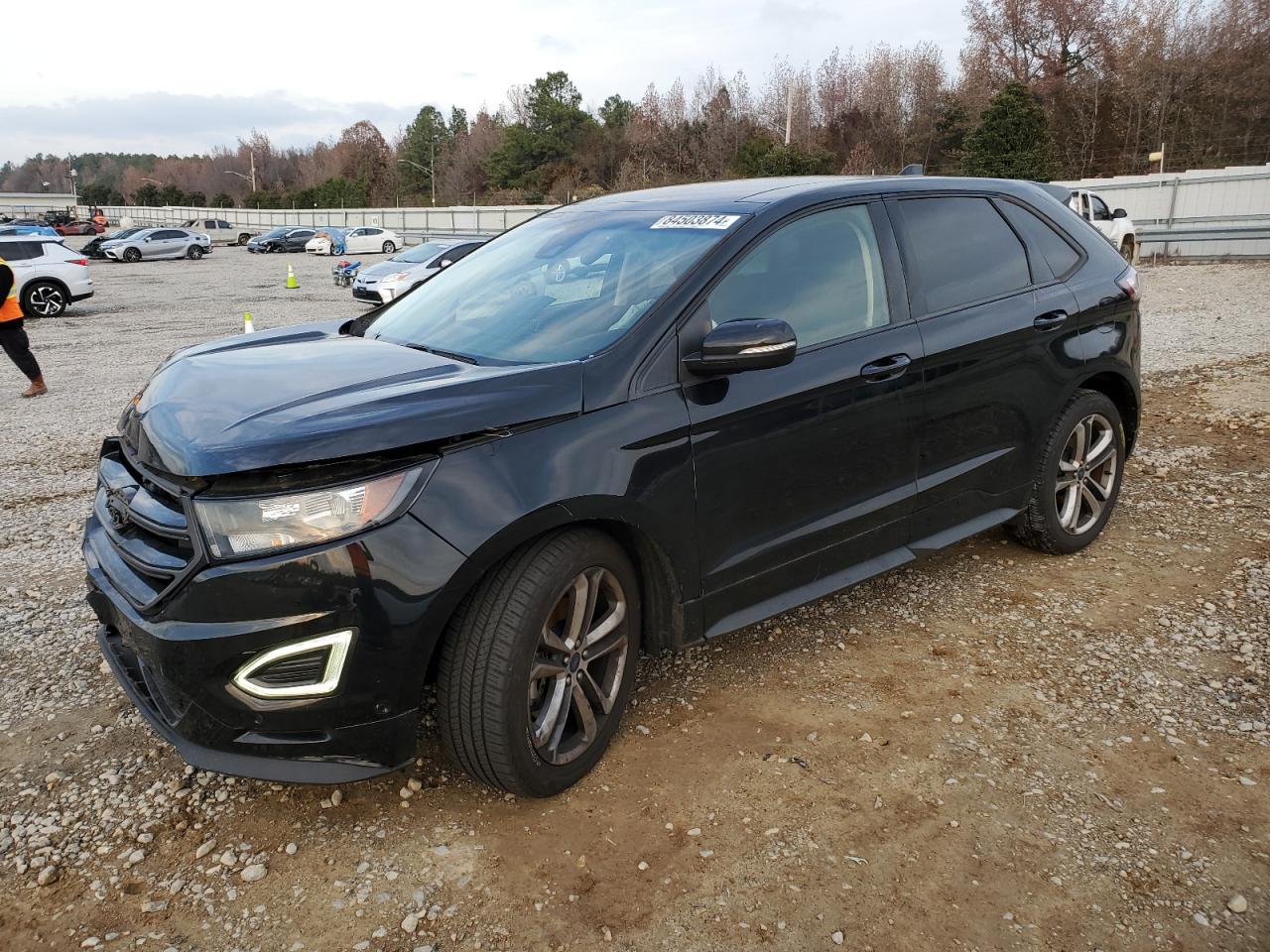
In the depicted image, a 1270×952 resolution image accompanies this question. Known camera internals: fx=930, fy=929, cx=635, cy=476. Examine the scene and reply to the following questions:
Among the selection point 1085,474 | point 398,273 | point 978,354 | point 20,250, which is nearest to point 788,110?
point 398,273

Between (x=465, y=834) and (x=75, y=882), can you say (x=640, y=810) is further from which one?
(x=75, y=882)

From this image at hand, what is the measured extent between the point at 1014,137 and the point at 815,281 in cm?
3869

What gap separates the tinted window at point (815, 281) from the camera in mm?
3270

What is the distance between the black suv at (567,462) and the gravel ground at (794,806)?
12.9 inches

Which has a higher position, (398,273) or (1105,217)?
(1105,217)

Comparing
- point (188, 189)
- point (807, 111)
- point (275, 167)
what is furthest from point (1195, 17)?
point (188, 189)

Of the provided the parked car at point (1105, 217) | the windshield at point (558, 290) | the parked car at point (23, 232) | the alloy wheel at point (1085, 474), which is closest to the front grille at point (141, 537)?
the windshield at point (558, 290)

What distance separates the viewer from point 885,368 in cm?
355

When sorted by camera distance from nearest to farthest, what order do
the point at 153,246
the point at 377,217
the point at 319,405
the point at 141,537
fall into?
the point at 319,405 < the point at 141,537 < the point at 153,246 < the point at 377,217

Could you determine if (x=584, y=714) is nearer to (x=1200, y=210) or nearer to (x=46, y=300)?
A: (x=46, y=300)

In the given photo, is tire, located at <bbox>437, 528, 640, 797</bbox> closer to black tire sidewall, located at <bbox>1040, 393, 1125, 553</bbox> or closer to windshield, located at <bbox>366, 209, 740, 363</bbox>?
windshield, located at <bbox>366, 209, 740, 363</bbox>

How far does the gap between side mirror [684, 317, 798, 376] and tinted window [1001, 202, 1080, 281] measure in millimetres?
2013

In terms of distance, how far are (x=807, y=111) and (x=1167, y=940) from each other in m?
69.5

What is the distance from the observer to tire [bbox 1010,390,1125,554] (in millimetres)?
4441
